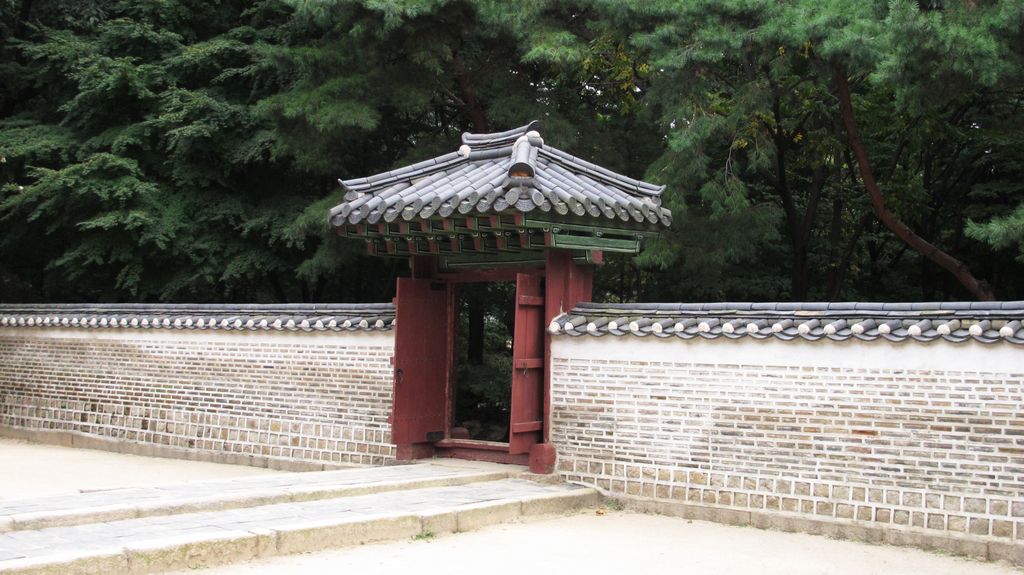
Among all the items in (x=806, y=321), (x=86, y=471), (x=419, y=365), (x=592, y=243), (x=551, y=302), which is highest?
(x=592, y=243)

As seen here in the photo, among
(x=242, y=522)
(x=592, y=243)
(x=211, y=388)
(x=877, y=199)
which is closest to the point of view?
(x=242, y=522)

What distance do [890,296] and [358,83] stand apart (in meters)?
10.4

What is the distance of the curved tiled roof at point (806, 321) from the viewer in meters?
7.32

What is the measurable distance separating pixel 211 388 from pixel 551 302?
523cm

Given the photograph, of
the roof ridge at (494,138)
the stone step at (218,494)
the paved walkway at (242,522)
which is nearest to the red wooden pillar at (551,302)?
the stone step at (218,494)

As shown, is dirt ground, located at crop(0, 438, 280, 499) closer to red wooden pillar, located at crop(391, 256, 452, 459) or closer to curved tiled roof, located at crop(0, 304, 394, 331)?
curved tiled roof, located at crop(0, 304, 394, 331)

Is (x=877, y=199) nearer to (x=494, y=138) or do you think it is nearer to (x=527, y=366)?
(x=494, y=138)

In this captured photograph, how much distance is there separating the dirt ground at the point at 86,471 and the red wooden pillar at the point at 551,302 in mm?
3837

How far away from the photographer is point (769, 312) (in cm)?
837

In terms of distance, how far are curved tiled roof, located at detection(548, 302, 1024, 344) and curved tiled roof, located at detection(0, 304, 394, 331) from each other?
2.73 metres

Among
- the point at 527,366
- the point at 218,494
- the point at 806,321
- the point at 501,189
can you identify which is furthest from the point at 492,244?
the point at 218,494

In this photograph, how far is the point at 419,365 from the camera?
34.0 ft

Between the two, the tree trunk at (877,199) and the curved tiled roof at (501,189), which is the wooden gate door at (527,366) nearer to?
the curved tiled roof at (501,189)

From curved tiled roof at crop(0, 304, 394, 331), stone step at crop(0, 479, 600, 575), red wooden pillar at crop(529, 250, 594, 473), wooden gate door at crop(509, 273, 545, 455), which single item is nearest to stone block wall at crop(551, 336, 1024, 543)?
red wooden pillar at crop(529, 250, 594, 473)
